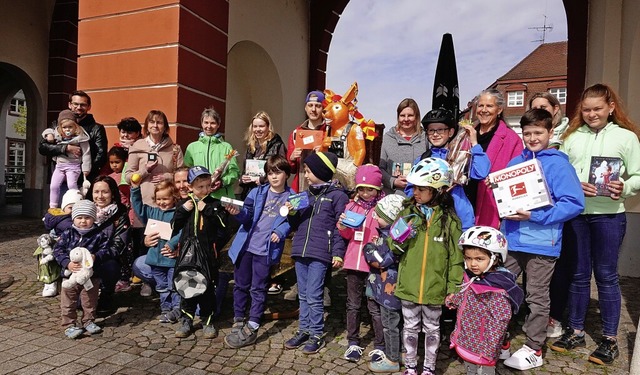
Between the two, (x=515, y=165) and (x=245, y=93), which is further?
(x=245, y=93)

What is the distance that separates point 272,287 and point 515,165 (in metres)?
2.77

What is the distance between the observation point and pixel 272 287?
468 centimetres

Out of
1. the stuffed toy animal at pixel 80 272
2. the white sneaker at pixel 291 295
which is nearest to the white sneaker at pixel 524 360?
the white sneaker at pixel 291 295

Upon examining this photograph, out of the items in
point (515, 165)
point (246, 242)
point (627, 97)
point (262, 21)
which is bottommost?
Result: point (246, 242)

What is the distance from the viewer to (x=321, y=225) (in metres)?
3.37

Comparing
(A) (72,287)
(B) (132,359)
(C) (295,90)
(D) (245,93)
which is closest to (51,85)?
(D) (245,93)

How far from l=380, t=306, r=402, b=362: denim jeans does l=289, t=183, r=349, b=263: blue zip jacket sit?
21.9 inches

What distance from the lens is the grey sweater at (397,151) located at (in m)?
3.81

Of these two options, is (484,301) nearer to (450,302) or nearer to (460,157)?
(450,302)

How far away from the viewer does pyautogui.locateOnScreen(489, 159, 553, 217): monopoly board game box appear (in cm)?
296

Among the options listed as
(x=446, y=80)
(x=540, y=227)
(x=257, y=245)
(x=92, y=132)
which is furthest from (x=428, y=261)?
(x=446, y=80)

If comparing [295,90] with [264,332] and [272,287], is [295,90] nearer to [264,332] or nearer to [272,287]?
[272,287]

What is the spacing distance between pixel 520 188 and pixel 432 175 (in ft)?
2.28

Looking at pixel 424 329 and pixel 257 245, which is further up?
pixel 257 245
